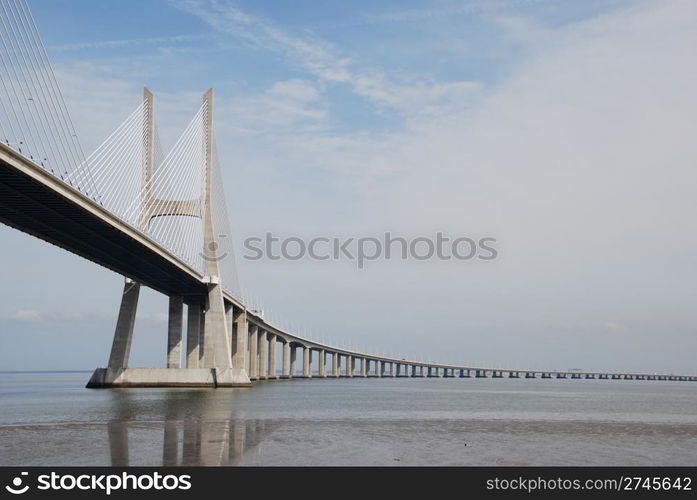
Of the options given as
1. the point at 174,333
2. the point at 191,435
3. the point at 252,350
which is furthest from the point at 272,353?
the point at 191,435

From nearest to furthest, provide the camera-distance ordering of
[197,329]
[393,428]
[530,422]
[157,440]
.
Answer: [157,440] < [393,428] < [530,422] < [197,329]

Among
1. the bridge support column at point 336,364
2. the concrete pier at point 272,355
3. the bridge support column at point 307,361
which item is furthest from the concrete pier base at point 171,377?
the bridge support column at point 336,364

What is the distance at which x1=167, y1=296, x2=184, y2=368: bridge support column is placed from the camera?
7181 cm

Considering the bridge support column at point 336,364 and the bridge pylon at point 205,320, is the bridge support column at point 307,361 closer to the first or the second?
the bridge support column at point 336,364

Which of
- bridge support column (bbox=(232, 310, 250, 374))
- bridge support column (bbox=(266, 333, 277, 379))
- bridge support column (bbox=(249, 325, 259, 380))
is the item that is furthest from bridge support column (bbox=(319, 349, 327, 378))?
Answer: bridge support column (bbox=(232, 310, 250, 374))

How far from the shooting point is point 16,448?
22906mm

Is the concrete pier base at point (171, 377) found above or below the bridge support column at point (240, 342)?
below

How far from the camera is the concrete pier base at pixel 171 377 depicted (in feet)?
220

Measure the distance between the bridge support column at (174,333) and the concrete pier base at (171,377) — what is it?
12.1 ft

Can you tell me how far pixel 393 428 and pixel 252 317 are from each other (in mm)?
66996

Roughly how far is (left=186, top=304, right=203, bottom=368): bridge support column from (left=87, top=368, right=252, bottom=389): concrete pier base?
5.54 m

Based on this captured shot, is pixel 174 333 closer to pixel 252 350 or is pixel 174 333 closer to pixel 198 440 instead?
pixel 252 350

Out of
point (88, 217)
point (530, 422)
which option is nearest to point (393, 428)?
point (530, 422)
